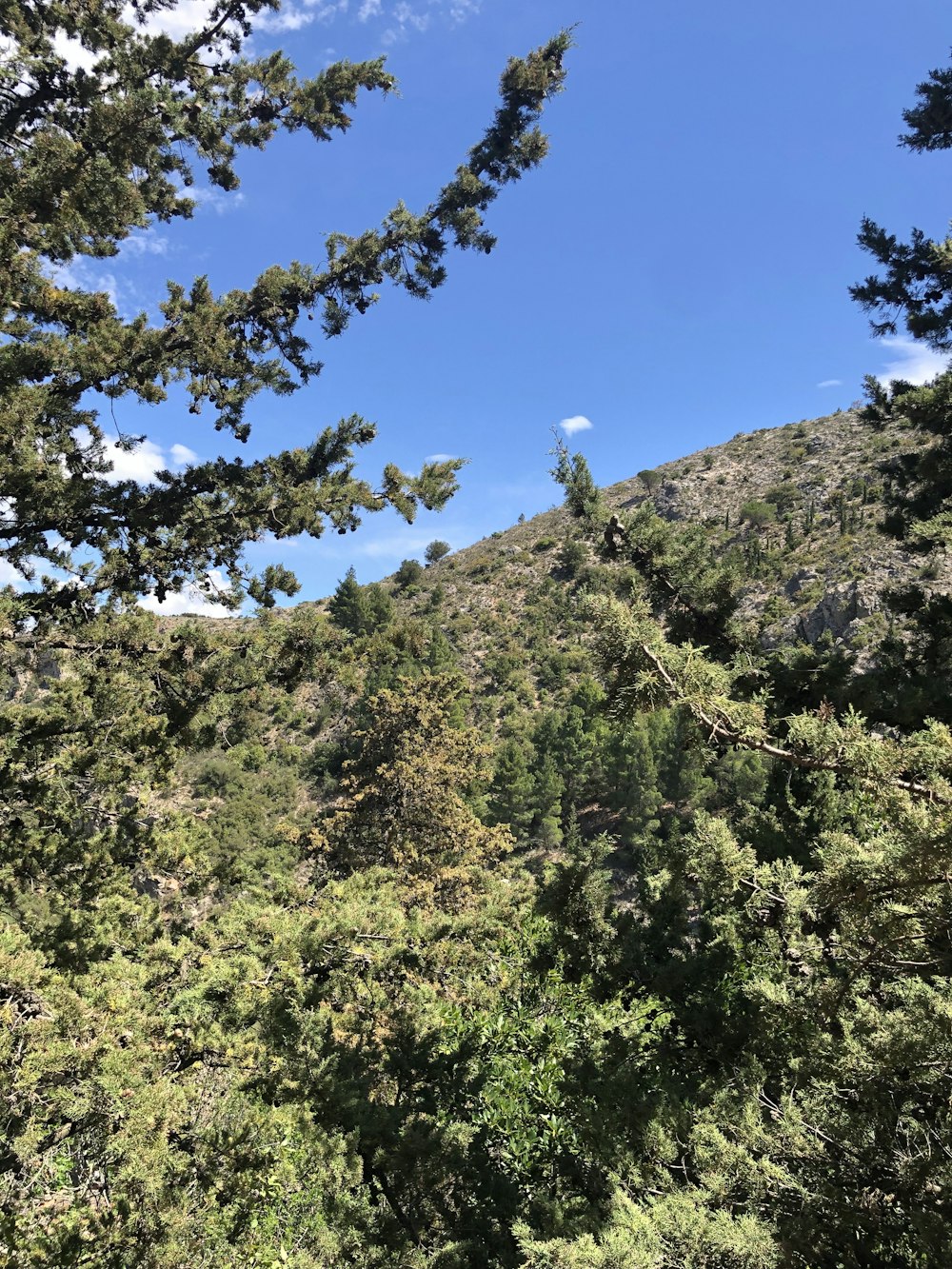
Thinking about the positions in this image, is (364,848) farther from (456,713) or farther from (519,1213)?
(519,1213)

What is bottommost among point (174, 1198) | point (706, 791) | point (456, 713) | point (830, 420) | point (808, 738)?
point (706, 791)

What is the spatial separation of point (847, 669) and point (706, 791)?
26228 mm

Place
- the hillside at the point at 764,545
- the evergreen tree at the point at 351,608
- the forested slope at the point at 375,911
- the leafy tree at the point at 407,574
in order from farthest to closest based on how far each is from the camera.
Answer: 1. the leafy tree at the point at 407,574
2. the evergreen tree at the point at 351,608
3. the hillside at the point at 764,545
4. the forested slope at the point at 375,911

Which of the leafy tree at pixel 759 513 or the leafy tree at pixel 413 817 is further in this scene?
the leafy tree at pixel 759 513

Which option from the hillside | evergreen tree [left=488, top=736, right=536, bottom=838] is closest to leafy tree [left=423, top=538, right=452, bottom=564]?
the hillside

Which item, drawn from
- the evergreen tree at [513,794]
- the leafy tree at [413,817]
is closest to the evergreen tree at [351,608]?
the evergreen tree at [513,794]

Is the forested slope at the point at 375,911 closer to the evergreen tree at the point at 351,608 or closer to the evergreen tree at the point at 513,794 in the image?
the evergreen tree at the point at 513,794

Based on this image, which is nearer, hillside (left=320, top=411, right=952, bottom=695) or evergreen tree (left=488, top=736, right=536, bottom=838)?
evergreen tree (left=488, top=736, right=536, bottom=838)

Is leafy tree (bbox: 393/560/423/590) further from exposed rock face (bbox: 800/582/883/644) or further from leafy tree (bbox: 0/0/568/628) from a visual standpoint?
leafy tree (bbox: 0/0/568/628)

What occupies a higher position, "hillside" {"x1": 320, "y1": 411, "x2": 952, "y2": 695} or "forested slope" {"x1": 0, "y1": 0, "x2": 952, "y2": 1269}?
"hillside" {"x1": 320, "y1": 411, "x2": 952, "y2": 695}

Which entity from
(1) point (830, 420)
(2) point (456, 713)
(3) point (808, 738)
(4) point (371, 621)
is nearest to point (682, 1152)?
(3) point (808, 738)

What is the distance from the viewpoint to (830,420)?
7281 cm

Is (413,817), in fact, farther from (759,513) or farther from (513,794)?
(759,513)

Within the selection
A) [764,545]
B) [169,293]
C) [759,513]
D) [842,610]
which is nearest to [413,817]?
[169,293]
